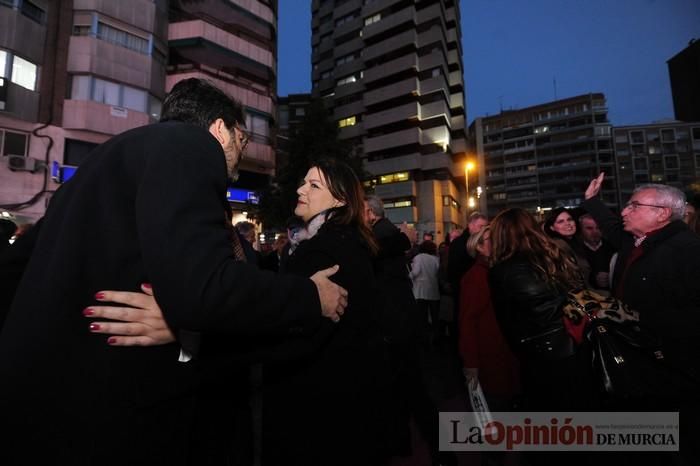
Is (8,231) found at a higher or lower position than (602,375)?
higher

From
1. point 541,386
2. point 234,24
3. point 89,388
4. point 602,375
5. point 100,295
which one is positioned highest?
point 234,24

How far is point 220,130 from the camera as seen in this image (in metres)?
1.51

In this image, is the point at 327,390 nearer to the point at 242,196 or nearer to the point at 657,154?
the point at 242,196

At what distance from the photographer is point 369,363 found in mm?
1881

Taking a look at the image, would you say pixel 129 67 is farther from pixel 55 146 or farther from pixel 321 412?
pixel 321 412

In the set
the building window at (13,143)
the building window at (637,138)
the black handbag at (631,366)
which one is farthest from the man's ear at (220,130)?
the building window at (637,138)

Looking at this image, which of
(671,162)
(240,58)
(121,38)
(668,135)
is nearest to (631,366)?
(121,38)

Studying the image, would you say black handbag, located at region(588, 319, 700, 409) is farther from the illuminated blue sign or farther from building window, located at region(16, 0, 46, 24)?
building window, located at region(16, 0, 46, 24)

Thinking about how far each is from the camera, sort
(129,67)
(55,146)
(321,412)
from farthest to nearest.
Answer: (129,67) → (55,146) → (321,412)

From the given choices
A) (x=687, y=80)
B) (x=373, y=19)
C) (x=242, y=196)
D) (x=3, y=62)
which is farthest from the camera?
(x=373, y=19)

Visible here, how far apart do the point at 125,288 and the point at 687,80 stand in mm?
56544

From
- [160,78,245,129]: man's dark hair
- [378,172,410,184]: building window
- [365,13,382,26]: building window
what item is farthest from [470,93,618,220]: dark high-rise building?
[160,78,245,129]: man's dark hair

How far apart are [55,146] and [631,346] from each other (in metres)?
21.7

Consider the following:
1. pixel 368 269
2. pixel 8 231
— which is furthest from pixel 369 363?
pixel 8 231
